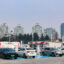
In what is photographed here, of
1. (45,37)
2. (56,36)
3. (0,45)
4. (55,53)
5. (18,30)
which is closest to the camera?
(55,53)

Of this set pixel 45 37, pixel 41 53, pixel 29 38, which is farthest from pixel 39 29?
pixel 41 53

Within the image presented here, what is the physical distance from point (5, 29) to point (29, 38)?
20233 millimetres

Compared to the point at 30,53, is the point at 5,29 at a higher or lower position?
higher

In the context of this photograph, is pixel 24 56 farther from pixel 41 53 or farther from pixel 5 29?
pixel 5 29

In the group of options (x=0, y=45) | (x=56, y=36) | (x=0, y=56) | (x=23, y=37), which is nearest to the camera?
(x=0, y=56)

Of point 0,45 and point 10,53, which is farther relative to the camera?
point 0,45

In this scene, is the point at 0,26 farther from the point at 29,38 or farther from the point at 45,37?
the point at 45,37

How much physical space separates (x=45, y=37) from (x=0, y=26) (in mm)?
36627

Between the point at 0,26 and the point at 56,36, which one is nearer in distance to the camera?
the point at 0,26

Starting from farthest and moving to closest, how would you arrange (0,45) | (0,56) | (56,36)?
(56,36), (0,45), (0,56)

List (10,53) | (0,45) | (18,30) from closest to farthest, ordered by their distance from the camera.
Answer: (10,53) → (0,45) → (18,30)

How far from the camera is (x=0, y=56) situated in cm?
2388

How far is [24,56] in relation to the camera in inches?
952

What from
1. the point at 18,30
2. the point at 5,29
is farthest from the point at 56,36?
the point at 5,29
